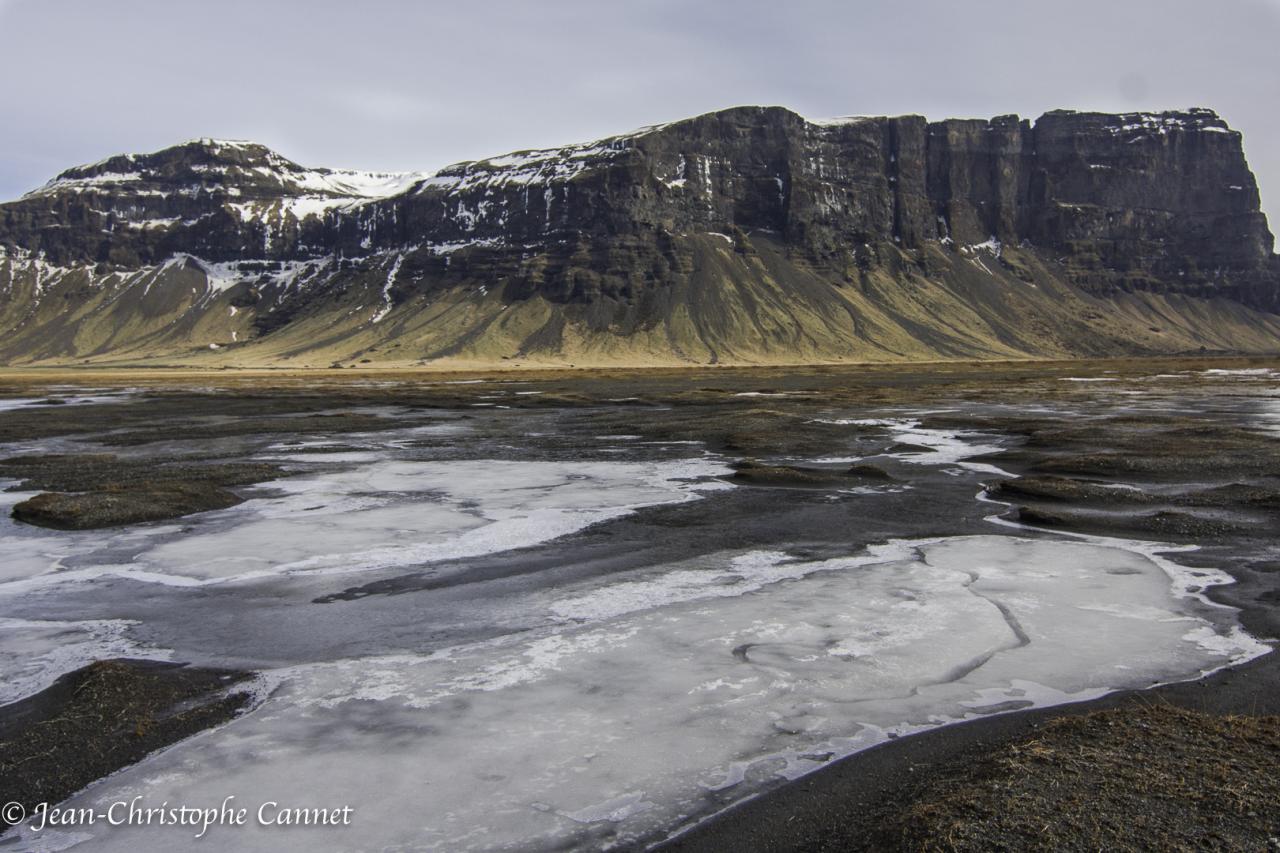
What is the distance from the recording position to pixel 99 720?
8828mm

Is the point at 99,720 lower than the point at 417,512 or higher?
higher

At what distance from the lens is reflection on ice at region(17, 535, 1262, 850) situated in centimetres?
718

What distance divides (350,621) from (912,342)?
19330cm

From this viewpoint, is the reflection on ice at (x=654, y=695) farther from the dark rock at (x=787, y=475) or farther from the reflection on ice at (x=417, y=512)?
the dark rock at (x=787, y=475)

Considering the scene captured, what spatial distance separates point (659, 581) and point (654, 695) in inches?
205

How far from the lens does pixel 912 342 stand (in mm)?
192125

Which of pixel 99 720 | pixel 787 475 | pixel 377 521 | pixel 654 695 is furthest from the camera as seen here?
pixel 787 475

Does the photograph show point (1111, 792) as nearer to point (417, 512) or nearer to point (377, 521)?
point (377, 521)

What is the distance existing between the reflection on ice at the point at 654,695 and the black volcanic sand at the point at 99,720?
15.9 inches

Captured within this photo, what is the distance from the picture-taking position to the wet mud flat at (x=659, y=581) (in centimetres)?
802

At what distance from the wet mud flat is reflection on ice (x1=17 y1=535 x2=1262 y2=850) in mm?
62

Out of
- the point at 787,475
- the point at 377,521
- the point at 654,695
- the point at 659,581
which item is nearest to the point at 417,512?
the point at 377,521

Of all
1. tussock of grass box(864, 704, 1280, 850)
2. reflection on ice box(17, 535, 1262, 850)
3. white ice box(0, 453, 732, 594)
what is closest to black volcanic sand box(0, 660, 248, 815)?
reflection on ice box(17, 535, 1262, 850)

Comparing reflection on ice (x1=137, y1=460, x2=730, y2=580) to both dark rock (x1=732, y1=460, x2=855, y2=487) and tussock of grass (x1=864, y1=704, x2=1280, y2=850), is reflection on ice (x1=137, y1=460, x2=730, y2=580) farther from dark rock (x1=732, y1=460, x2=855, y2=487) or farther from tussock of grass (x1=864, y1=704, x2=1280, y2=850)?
tussock of grass (x1=864, y1=704, x2=1280, y2=850)
